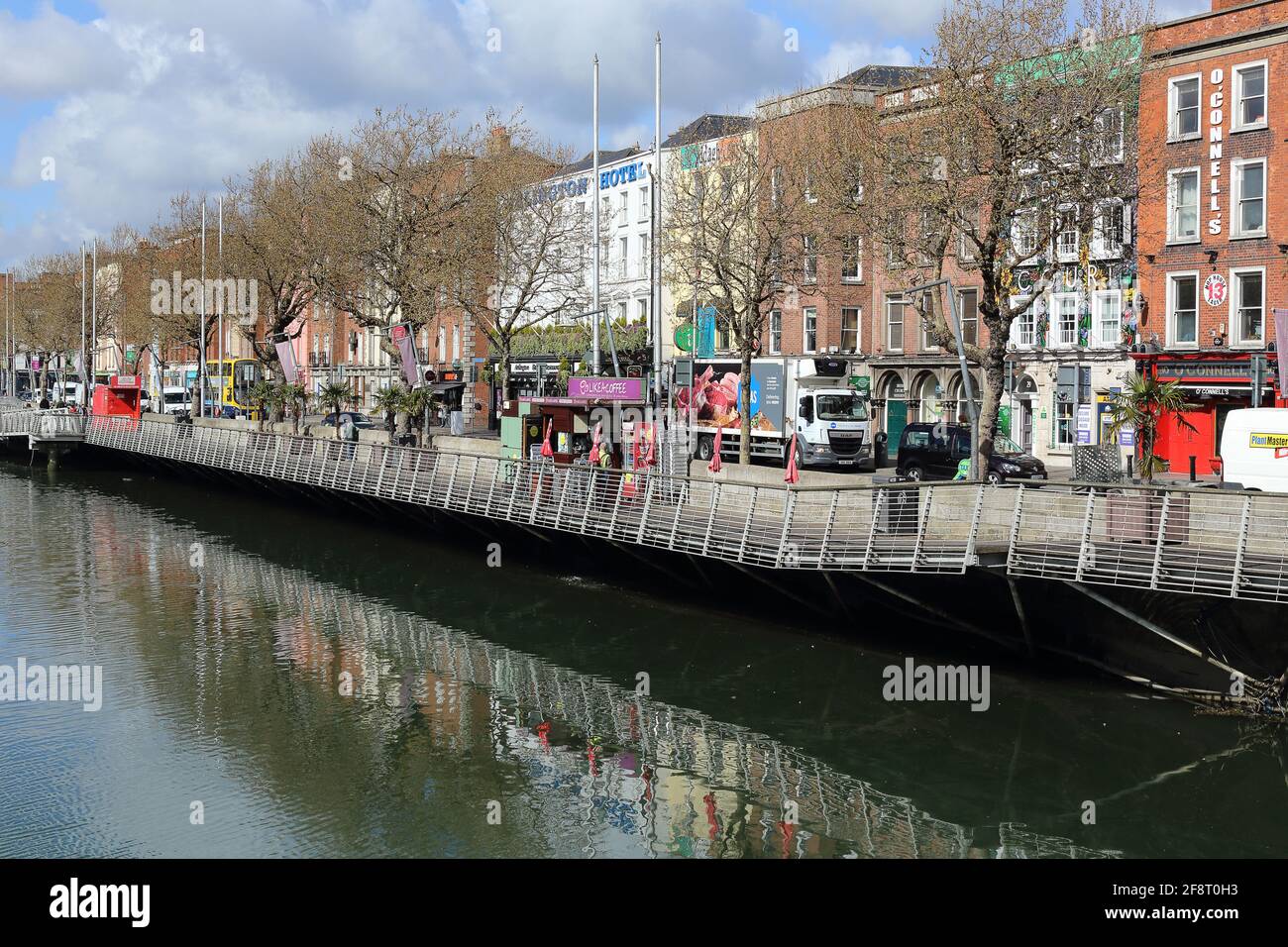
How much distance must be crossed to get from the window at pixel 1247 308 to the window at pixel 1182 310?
1.50 m

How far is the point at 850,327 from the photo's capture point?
62406mm

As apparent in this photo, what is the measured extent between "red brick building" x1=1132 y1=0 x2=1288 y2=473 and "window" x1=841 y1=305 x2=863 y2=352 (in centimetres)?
1553

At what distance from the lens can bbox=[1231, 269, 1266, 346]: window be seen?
4553 centimetres

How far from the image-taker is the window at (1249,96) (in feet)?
148

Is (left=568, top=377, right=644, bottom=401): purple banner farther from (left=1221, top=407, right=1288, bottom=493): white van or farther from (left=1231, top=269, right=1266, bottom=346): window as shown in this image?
(left=1231, top=269, right=1266, bottom=346): window

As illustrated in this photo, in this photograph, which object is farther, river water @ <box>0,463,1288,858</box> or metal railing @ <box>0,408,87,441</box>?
metal railing @ <box>0,408,87,441</box>

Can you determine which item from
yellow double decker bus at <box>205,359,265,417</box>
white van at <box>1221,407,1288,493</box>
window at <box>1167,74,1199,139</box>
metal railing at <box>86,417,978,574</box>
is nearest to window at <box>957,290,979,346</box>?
window at <box>1167,74,1199,139</box>

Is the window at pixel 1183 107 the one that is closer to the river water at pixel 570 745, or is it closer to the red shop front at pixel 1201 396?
the red shop front at pixel 1201 396

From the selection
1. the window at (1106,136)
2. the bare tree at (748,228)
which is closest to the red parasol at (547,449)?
the bare tree at (748,228)

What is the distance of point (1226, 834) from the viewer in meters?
19.1

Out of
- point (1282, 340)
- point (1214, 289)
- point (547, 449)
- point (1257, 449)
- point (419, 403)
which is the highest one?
point (1214, 289)

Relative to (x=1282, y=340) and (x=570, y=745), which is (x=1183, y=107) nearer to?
(x=1282, y=340)

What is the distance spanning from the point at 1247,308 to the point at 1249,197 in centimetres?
347

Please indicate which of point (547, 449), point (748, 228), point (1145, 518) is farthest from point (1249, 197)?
point (1145, 518)
